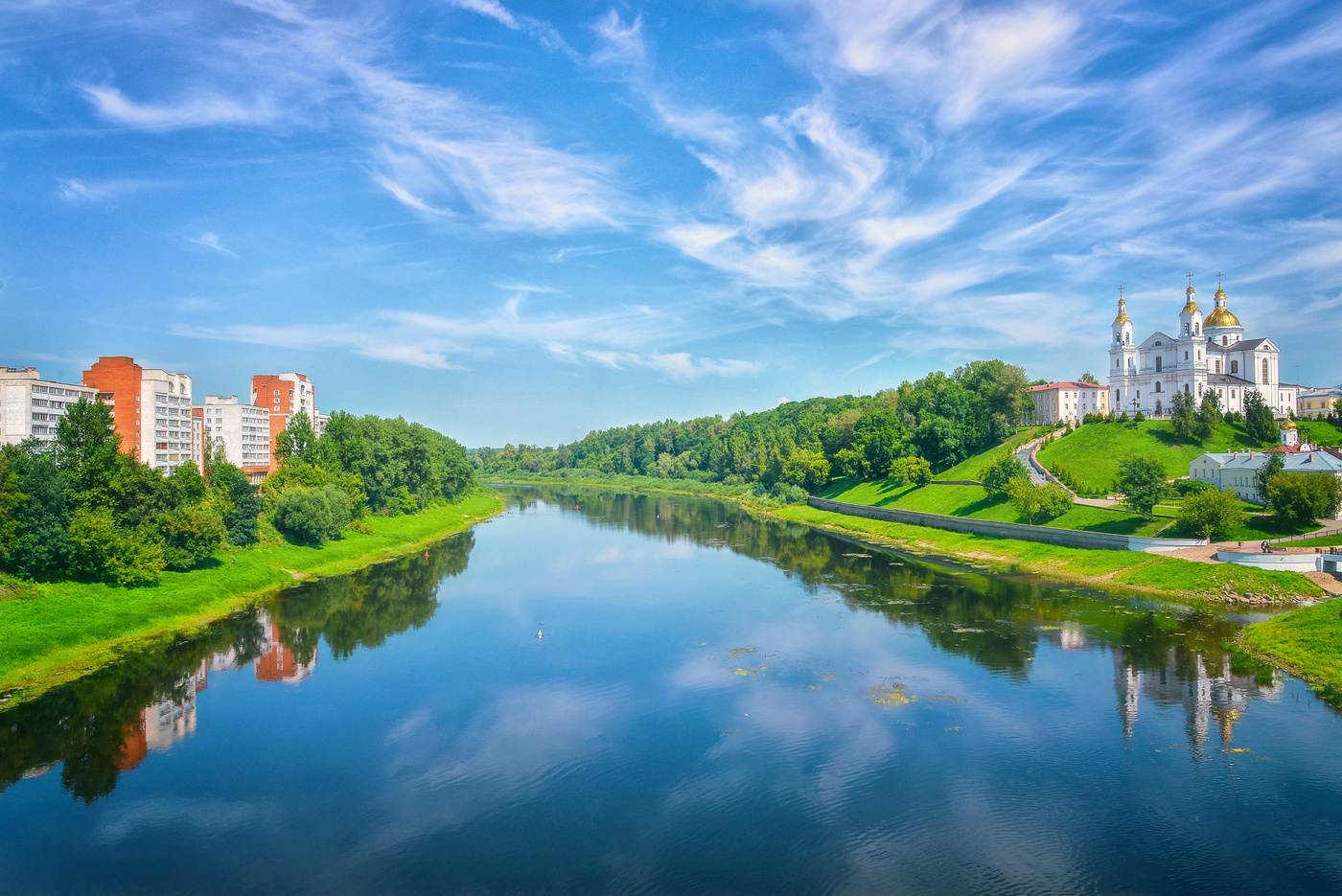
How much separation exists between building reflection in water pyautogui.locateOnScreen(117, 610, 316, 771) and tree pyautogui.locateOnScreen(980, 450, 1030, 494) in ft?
171

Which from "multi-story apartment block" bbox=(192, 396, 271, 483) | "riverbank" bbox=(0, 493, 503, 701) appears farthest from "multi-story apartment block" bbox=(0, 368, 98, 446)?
"riverbank" bbox=(0, 493, 503, 701)

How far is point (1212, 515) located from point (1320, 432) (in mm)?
37489

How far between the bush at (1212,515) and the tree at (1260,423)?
1223 inches

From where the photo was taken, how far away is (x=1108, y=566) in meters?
43.8

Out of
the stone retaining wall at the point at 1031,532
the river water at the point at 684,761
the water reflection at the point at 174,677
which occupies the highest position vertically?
the stone retaining wall at the point at 1031,532

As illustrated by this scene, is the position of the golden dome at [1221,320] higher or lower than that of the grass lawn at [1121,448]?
higher

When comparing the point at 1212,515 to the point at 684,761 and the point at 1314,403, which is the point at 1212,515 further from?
the point at 1314,403

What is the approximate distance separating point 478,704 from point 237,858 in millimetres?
9524

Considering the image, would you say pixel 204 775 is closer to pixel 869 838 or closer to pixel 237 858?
pixel 237 858

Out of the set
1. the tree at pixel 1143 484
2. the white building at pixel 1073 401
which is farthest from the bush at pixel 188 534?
the white building at pixel 1073 401

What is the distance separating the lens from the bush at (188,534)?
3756 centimetres

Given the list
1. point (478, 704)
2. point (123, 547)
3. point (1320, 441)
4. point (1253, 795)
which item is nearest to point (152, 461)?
point (123, 547)

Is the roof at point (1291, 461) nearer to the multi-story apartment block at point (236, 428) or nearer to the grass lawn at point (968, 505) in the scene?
the grass lawn at point (968, 505)

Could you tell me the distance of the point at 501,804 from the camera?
18016 mm
